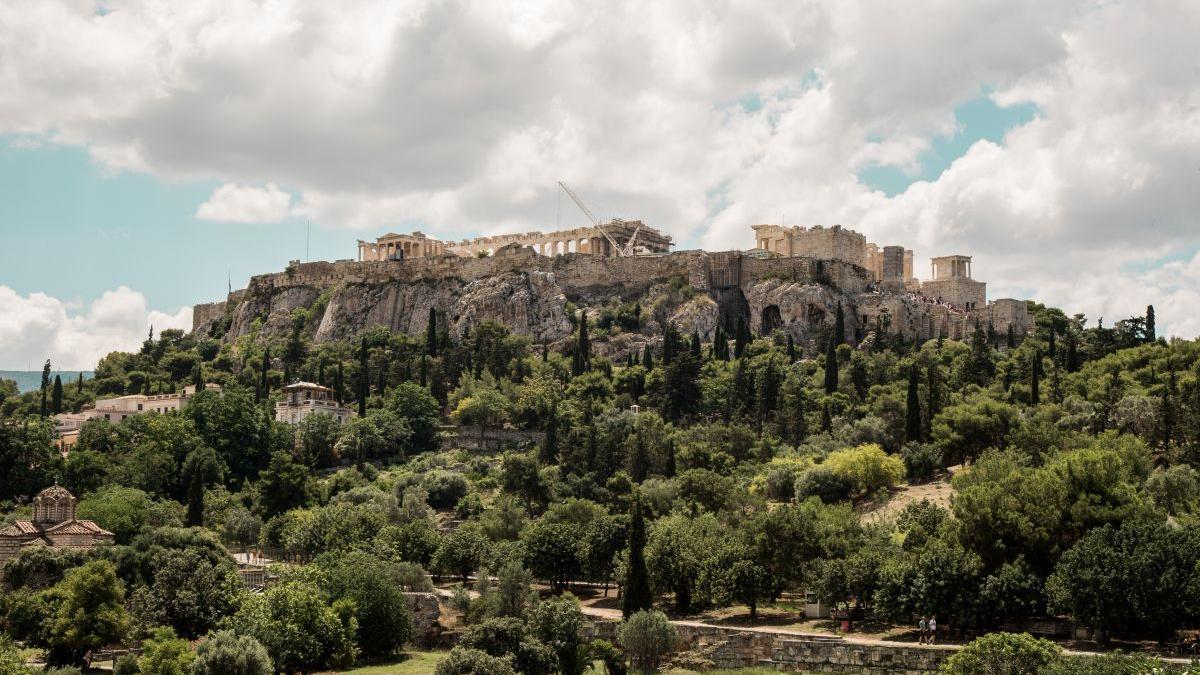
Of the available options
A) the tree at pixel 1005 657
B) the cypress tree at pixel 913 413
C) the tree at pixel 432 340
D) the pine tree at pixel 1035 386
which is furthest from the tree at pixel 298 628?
the tree at pixel 432 340

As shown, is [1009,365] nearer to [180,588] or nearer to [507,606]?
[507,606]

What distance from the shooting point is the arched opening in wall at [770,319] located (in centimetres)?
10156

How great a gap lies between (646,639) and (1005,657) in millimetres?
12132

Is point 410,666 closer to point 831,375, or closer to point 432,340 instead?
point 831,375

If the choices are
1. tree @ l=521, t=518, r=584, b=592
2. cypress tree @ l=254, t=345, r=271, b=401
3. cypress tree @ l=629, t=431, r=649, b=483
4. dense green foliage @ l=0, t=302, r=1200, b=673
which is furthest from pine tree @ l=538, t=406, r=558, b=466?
cypress tree @ l=254, t=345, r=271, b=401

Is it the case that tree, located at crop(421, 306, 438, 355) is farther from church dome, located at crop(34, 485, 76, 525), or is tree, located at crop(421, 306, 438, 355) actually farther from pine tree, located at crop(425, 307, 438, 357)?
church dome, located at crop(34, 485, 76, 525)

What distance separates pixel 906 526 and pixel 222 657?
26161 millimetres

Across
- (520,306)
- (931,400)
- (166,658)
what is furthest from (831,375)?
(166,658)

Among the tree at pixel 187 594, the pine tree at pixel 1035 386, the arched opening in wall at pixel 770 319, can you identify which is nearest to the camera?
the tree at pixel 187 594

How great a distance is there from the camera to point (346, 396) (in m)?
95.5

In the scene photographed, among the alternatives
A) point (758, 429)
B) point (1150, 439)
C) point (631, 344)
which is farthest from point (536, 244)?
point (1150, 439)

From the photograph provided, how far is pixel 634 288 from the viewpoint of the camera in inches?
4304

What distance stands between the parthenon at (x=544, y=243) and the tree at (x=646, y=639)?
253ft

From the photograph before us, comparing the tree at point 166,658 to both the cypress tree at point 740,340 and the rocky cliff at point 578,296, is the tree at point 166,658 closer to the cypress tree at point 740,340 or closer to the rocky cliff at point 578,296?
the cypress tree at point 740,340
